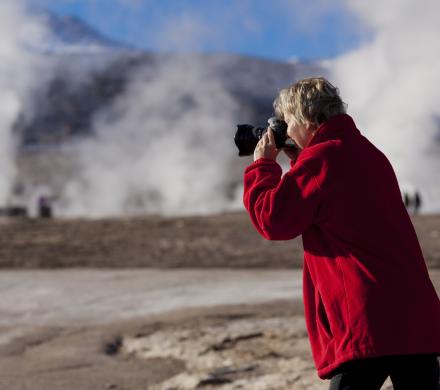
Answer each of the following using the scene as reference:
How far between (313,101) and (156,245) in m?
12.8

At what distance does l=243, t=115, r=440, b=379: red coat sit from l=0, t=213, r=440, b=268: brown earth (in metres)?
9.06

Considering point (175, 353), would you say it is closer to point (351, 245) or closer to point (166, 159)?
point (351, 245)

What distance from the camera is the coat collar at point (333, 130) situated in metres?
2.59

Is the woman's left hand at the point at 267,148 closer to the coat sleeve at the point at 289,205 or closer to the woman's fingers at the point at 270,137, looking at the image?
the woman's fingers at the point at 270,137

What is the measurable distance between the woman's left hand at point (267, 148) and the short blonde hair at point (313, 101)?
12cm

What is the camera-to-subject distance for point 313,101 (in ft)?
8.46

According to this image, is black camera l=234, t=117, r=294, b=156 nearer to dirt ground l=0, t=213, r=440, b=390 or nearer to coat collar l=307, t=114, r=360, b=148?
coat collar l=307, t=114, r=360, b=148

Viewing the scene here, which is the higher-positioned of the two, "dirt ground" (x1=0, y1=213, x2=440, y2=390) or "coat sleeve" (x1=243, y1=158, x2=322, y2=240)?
"coat sleeve" (x1=243, y1=158, x2=322, y2=240)

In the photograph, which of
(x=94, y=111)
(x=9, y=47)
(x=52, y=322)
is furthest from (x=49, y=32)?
(x=52, y=322)

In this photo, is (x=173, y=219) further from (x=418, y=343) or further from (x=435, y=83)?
(x=418, y=343)

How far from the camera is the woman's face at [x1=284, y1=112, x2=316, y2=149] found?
2643 millimetres

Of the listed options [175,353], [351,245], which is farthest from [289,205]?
[175,353]

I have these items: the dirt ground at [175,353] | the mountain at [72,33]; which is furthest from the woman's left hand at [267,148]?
the mountain at [72,33]

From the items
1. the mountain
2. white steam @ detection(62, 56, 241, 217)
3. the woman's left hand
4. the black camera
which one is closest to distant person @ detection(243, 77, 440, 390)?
the woman's left hand
